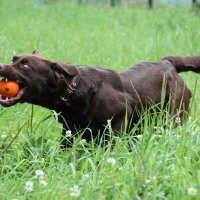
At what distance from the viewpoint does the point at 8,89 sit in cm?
510

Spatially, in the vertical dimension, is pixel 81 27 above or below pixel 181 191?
below

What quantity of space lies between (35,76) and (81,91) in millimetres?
410

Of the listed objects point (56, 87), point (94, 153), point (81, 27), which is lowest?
point (81, 27)

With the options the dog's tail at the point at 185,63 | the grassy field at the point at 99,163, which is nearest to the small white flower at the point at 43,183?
the grassy field at the point at 99,163

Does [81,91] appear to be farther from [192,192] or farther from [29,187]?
[192,192]

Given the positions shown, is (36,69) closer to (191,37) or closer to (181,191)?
(181,191)

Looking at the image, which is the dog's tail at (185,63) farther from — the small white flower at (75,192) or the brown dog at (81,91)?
the small white flower at (75,192)

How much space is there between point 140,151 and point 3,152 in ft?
3.19

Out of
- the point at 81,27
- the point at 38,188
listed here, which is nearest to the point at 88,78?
the point at 38,188

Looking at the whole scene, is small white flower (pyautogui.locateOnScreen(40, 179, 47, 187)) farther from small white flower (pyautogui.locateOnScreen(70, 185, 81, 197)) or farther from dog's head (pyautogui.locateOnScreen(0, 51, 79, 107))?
dog's head (pyautogui.locateOnScreen(0, 51, 79, 107))

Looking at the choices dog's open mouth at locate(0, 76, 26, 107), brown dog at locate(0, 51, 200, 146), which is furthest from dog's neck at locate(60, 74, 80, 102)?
dog's open mouth at locate(0, 76, 26, 107)

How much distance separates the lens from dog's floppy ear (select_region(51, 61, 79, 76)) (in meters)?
5.45

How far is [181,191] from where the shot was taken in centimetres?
409

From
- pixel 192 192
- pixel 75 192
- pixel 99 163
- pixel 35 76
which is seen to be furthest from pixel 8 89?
pixel 192 192
